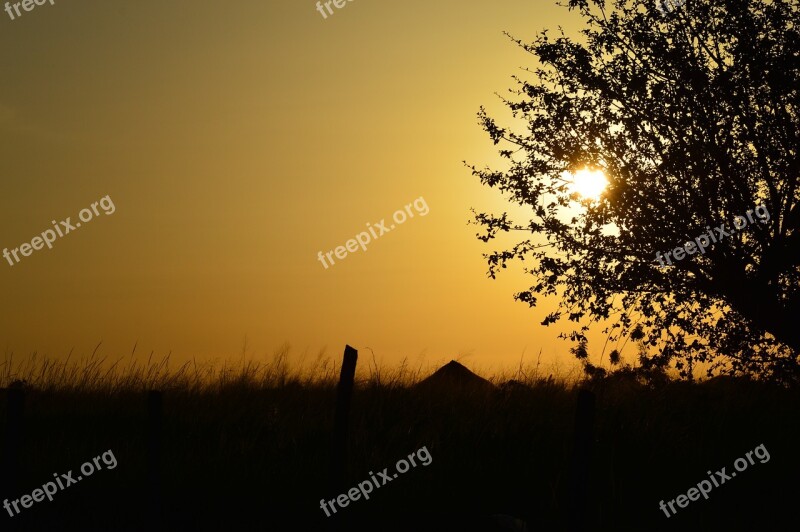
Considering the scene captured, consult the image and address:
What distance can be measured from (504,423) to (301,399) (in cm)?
404

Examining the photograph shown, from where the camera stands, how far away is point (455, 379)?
68.2 ft

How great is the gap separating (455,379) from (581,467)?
13.0m

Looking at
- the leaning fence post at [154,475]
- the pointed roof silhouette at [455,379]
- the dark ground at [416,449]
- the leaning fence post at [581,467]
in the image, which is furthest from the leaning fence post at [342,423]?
the pointed roof silhouette at [455,379]

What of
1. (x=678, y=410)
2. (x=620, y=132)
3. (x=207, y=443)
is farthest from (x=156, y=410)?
(x=620, y=132)

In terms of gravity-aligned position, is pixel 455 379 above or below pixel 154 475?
above

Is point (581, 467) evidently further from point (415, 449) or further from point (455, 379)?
point (455, 379)

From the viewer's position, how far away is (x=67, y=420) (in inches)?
591

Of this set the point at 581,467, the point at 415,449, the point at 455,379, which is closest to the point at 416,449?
the point at 415,449

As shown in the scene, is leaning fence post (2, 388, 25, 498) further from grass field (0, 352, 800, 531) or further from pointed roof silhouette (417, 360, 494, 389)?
pointed roof silhouette (417, 360, 494, 389)

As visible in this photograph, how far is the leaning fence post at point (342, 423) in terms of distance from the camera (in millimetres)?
9195

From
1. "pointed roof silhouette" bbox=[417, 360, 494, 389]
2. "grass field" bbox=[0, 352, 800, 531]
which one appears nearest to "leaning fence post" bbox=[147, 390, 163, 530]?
"grass field" bbox=[0, 352, 800, 531]

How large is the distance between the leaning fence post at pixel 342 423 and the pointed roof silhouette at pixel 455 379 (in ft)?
25.0

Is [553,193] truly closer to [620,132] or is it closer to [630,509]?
[620,132]

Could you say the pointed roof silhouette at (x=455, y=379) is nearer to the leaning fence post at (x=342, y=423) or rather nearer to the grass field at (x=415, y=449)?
the grass field at (x=415, y=449)
